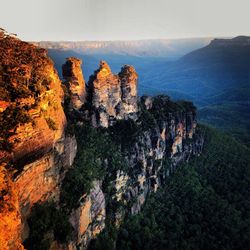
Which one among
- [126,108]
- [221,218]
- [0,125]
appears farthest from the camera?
[126,108]

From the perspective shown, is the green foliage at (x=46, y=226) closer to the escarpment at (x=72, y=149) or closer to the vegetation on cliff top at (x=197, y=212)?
the escarpment at (x=72, y=149)

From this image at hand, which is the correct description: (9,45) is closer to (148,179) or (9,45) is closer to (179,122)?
(148,179)

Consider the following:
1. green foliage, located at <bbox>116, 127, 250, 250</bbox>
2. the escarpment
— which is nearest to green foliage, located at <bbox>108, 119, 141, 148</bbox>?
the escarpment

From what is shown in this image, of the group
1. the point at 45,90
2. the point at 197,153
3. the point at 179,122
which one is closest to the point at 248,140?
the point at 197,153

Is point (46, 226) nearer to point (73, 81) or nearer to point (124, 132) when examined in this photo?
point (73, 81)

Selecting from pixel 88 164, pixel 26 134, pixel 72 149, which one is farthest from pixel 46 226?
pixel 88 164

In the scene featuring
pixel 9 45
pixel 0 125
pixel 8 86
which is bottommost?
pixel 0 125

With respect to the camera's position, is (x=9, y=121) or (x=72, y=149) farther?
(x=72, y=149)
